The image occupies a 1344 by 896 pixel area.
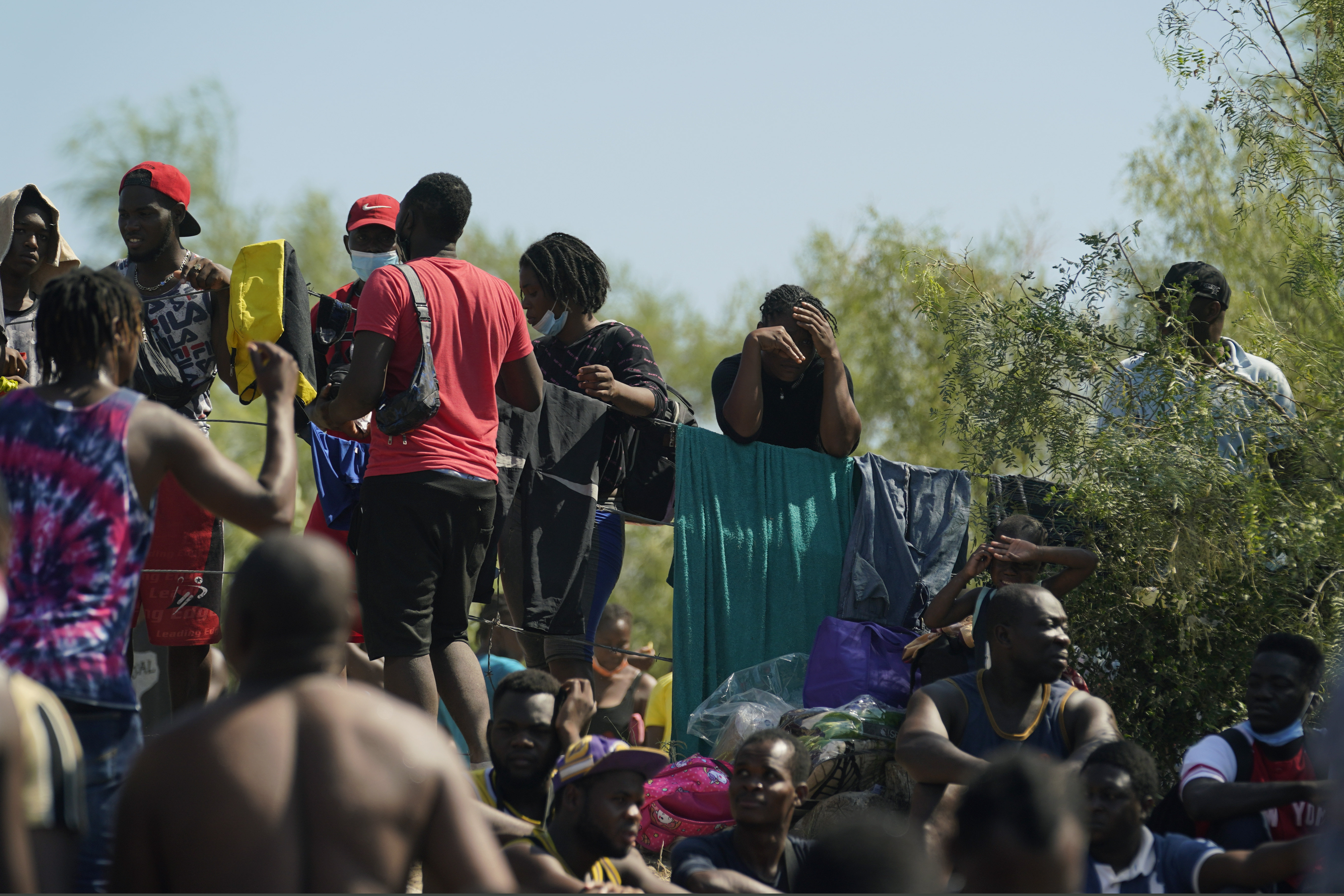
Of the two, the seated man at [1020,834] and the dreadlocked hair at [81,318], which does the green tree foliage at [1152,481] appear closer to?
the seated man at [1020,834]

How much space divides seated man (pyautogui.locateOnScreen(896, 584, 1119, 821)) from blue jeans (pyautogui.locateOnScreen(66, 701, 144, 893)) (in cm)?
285

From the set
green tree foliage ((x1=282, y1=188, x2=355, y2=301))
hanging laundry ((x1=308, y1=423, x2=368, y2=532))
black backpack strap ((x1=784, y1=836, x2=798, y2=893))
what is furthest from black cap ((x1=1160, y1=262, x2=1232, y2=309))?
green tree foliage ((x1=282, y1=188, x2=355, y2=301))

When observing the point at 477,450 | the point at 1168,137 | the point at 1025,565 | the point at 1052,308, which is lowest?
the point at 1025,565

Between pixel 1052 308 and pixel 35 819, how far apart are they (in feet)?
16.3

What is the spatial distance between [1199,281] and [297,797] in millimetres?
5164

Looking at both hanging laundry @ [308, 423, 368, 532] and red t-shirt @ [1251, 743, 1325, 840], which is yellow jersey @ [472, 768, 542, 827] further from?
red t-shirt @ [1251, 743, 1325, 840]

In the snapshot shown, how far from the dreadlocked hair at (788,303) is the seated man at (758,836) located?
2701mm

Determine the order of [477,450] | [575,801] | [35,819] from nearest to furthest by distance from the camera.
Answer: [35,819] → [575,801] → [477,450]

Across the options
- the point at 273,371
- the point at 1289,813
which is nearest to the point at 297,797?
the point at 273,371

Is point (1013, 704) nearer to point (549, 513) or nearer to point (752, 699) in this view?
point (752, 699)

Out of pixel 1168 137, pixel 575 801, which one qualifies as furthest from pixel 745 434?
pixel 1168 137

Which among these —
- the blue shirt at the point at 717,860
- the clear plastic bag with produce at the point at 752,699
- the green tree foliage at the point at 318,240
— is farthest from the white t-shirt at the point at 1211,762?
the green tree foliage at the point at 318,240

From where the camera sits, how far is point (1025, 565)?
19.9ft

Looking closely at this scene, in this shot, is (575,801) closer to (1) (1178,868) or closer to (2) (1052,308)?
(1) (1178,868)
